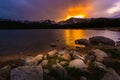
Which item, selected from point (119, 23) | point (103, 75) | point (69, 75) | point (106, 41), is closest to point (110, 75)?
point (103, 75)

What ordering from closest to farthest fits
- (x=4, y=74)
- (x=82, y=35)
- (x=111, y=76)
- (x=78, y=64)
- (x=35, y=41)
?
(x=111, y=76), (x=4, y=74), (x=78, y=64), (x=35, y=41), (x=82, y=35)

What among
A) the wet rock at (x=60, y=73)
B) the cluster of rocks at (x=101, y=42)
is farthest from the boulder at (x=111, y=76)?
the cluster of rocks at (x=101, y=42)

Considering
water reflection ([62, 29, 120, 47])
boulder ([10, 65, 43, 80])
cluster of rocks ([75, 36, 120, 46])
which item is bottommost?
water reflection ([62, 29, 120, 47])

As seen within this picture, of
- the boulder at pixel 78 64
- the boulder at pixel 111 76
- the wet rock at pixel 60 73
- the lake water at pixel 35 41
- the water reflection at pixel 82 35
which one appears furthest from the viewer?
the water reflection at pixel 82 35

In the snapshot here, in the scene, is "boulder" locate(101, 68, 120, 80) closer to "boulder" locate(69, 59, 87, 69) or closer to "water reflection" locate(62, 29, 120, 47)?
"boulder" locate(69, 59, 87, 69)

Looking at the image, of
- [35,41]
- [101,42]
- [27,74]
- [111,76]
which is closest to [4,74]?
[27,74]

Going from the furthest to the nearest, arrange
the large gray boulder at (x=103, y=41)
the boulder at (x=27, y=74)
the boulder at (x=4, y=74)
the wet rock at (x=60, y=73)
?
the large gray boulder at (x=103, y=41), the wet rock at (x=60, y=73), the boulder at (x=4, y=74), the boulder at (x=27, y=74)

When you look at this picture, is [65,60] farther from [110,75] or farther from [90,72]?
→ [110,75]

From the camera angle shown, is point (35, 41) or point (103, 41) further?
point (35, 41)

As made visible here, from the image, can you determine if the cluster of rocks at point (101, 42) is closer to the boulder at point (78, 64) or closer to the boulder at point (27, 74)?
the boulder at point (78, 64)

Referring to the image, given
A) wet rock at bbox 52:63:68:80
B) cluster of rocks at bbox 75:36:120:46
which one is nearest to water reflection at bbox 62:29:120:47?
cluster of rocks at bbox 75:36:120:46

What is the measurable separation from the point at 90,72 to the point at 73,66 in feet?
4.56

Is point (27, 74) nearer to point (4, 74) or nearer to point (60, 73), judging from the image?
point (4, 74)

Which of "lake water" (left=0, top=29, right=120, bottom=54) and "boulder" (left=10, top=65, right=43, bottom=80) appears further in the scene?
"lake water" (left=0, top=29, right=120, bottom=54)
